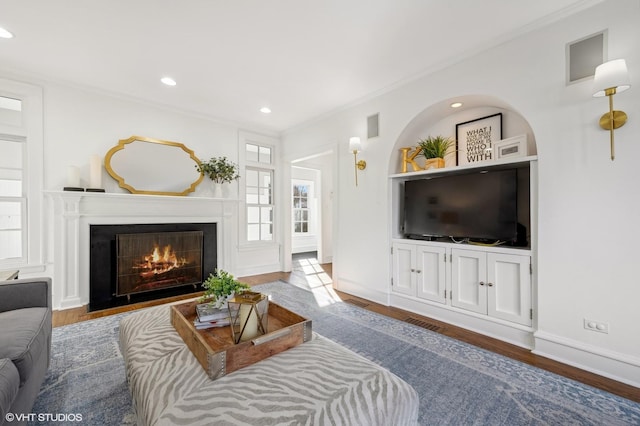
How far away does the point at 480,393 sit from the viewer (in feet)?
5.65

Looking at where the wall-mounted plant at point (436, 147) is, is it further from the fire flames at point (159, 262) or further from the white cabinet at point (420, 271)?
the fire flames at point (159, 262)

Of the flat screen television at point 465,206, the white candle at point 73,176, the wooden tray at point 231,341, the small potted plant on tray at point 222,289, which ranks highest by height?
the white candle at point 73,176

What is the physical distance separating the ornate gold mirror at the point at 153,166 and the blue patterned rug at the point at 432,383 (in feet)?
6.25

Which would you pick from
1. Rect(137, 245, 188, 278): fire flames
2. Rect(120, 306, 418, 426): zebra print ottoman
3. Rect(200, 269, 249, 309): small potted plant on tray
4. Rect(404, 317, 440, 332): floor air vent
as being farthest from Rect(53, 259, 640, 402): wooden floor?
Rect(200, 269, 249, 309): small potted plant on tray

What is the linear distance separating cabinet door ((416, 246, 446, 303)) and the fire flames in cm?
331

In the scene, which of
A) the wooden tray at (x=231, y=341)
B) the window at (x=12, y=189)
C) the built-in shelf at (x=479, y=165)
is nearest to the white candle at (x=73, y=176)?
the window at (x=12, y=189)

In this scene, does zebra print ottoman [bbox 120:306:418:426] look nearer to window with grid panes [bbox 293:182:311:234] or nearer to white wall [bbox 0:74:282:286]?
white wall [bbox 0:74:282:286]

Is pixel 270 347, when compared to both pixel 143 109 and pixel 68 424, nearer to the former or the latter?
pixel 68 424

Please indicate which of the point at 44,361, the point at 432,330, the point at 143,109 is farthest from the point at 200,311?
the point at 143,109

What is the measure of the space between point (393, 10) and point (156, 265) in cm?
407

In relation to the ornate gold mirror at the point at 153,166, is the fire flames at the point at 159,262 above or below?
below

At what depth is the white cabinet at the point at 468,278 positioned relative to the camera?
94.3 inches

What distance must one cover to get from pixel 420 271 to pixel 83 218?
4.11 metres

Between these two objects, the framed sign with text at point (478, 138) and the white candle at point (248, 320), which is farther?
the framed sign with text at point (478, 138)
